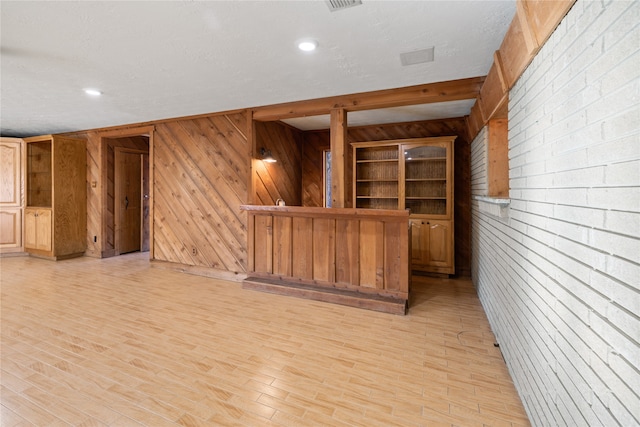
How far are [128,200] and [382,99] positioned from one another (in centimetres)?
572

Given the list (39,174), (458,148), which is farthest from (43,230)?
(458,148)

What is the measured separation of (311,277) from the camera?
12.7 ft

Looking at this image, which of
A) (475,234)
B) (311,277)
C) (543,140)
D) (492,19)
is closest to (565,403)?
(543,140)

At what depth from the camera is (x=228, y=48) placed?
98.4 inches

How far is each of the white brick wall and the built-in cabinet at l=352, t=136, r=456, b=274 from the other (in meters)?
2.65

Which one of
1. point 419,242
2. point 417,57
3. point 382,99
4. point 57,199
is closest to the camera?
point 417,57

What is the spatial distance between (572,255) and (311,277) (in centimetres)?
296

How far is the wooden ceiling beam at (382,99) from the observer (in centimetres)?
318

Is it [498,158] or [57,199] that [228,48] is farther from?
[57,199]

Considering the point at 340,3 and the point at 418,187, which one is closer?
the point at 340,3

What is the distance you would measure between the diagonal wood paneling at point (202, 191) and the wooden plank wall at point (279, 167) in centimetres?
25

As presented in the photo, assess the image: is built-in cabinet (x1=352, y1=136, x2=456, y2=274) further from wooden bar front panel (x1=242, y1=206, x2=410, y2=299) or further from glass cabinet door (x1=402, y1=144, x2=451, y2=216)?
wooden bar front panel (x1=242, y1=206, x2=410, y2=299)

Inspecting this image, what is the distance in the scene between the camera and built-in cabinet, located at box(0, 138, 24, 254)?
19.1 ft

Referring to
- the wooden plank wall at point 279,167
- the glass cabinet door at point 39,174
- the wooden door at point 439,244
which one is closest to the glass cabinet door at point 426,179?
the wooden door at point 439,244
